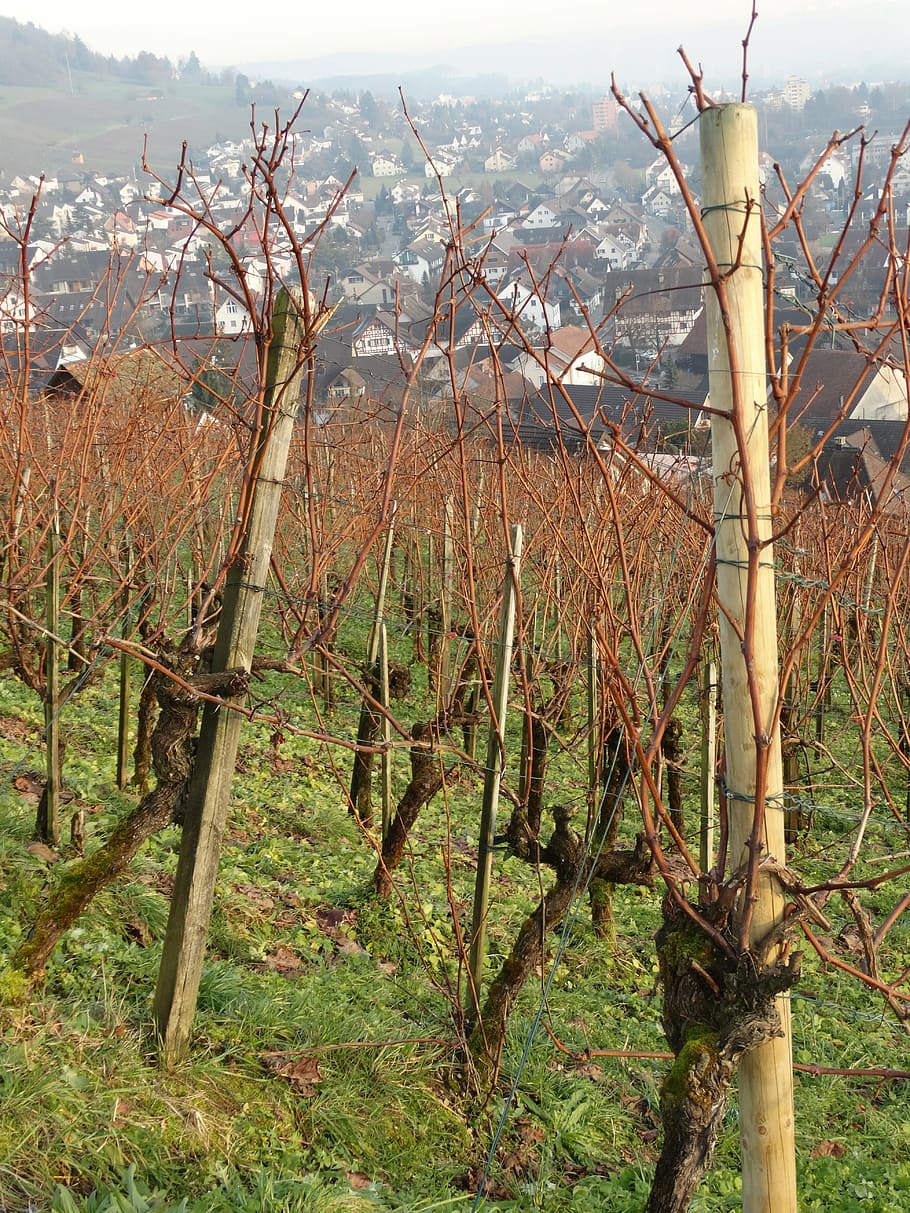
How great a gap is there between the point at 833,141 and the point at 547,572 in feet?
10.8

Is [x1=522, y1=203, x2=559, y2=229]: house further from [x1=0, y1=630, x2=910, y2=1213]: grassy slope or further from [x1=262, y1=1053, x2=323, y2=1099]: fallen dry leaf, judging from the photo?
[x1=262, y1=1053, x2=323, y2=1099]: fallen dry leaf

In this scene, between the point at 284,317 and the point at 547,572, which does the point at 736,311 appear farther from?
the point at 547,572

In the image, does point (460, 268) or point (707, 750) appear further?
point (707, 750)

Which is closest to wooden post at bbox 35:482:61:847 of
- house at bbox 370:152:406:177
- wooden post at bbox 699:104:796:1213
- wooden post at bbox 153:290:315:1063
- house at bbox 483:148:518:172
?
wooden post at bbox 153:290:315:1063

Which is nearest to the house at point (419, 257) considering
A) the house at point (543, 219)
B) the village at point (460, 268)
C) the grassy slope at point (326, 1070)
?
the village at point (460, 268)

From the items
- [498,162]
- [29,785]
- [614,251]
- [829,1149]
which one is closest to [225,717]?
[29,785]

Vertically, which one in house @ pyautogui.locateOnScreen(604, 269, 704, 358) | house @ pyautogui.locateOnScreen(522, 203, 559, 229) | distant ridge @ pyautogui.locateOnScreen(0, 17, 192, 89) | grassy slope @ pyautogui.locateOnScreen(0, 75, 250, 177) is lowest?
house @ pyautogui.locateOnScreen(604, 269, 704, 358)

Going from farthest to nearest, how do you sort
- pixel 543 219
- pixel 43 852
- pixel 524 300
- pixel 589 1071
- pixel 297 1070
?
1. pixel 543 219
2. pixel 43 852
3. pixel 589 1071
4. pixel 297 1070
5. pixel 524 300

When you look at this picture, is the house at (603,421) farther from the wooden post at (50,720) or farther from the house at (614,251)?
the house at (614,251)

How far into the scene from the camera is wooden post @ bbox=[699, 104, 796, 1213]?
179 cm

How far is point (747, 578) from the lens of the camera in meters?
1.90

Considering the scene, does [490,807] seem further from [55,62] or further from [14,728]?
[55,62]

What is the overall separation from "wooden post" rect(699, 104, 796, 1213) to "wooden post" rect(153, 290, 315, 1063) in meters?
1.54

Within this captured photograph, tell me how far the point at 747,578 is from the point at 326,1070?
2.55 metres
